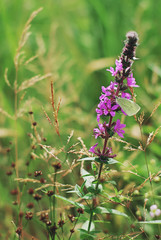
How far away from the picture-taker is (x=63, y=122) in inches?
84.3

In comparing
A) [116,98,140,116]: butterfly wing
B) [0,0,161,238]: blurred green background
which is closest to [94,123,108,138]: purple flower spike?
[116,98,140,116]: butterfly wing

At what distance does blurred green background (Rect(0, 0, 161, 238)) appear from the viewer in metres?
Answer: 2.13

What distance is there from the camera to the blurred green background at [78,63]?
2.13m

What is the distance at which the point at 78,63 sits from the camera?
262cm

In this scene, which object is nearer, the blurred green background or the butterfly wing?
the butterfly wing

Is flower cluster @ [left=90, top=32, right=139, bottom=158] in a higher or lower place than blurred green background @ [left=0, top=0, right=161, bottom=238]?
lower

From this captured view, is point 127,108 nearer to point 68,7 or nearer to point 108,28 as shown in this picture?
point 108,28

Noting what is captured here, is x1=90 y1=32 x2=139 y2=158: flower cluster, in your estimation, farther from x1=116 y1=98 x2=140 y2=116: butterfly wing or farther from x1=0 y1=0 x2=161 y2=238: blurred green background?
x1=0 y1=0 x2=161 y2=238: blurred green background

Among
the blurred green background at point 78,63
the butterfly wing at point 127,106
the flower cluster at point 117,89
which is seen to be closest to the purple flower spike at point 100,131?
the flower cluster at point 117,89

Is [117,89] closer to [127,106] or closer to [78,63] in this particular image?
[127,106]

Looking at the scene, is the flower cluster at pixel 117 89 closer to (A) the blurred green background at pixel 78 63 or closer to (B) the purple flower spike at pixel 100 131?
(B) the purple flower spike at pixel 100 131

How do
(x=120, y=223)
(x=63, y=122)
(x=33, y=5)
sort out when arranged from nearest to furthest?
(x=120, y=223) → (x=63, y=122) → (x=33, y=5)

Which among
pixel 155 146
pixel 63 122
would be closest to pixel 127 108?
pixel 155 146

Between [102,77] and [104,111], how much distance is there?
1755 millimetres
